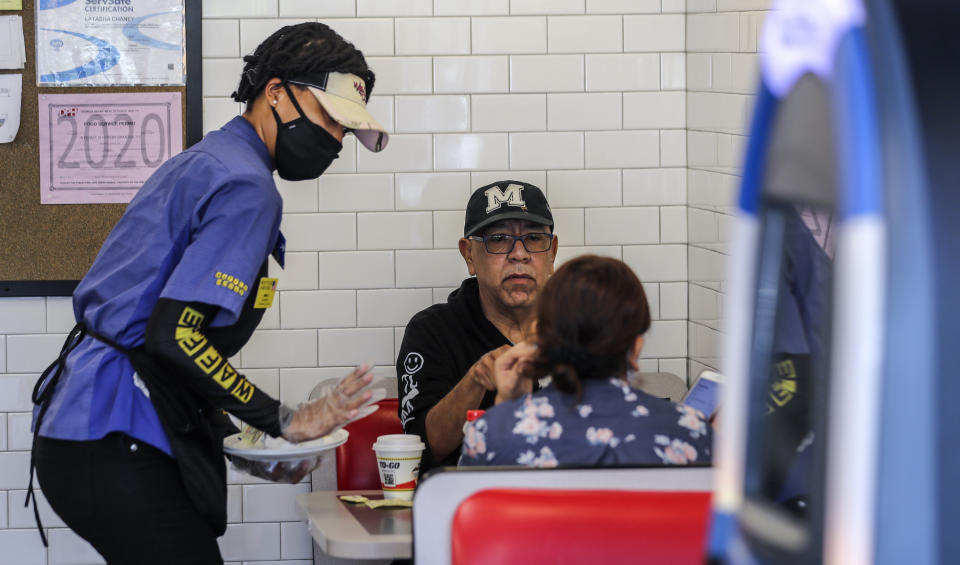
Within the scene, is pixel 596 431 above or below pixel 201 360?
below

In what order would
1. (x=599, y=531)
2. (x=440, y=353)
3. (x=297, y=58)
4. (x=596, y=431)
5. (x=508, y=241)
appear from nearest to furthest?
(x=599, y=531)
(x=596, y=431)
(x=297, y=58)
(x=440, y=353)
(x=508, y=241)

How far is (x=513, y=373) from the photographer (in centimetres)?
203

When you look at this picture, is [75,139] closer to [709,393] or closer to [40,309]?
[40,309]

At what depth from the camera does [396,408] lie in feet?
9.67

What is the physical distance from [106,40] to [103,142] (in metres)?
0.29

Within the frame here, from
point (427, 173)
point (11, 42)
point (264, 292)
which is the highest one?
point (11, 42)

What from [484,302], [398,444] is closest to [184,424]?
[398,444]

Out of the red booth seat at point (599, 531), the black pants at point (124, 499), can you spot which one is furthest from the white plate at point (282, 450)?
the red booth seat at point (599, 531)

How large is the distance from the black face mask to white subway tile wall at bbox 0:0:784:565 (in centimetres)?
110

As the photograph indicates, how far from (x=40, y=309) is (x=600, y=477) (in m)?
2.20

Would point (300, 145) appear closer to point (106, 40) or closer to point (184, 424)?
point (184, 424)

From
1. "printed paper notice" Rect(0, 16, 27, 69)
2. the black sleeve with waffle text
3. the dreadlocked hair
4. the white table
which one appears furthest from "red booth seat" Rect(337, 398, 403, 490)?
"printed paper notice" Rect(0, 16, 27, 69)

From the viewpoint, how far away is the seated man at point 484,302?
2.71 metres

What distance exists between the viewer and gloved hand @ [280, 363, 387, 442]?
6.67 feet
